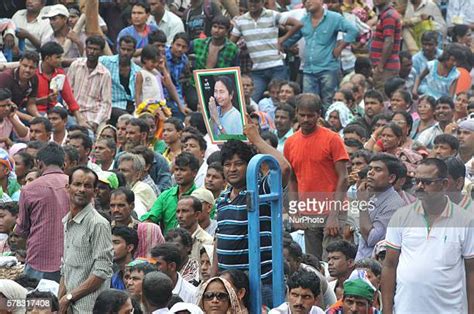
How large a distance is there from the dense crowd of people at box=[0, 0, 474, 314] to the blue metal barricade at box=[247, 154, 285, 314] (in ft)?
0.14

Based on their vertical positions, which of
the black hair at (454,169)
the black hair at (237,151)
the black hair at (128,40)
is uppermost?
the black hair at (237,151)

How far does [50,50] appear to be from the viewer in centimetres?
1694

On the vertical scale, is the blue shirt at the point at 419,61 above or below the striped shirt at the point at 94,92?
below

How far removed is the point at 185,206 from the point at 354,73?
729 centimetres

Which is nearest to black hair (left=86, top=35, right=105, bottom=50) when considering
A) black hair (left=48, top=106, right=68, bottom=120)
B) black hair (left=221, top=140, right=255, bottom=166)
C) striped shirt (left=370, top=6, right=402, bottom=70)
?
black hair (left=48, top=106, right=68, bottom=120)

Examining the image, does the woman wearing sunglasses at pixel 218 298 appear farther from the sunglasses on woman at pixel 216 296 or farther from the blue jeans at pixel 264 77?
the blue jeans at pixel 264 77

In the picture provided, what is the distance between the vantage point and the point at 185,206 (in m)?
12.6

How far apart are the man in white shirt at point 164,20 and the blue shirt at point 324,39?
1.66 meters

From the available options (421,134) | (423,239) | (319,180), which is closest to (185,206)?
(319,180)

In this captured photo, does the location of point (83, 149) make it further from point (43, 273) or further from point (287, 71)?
point (287, 71)

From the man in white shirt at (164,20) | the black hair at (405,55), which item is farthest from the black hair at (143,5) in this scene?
the black hair at (405,55)

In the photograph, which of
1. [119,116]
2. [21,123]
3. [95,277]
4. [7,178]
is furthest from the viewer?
[119,116]

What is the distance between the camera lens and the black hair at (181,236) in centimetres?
1202

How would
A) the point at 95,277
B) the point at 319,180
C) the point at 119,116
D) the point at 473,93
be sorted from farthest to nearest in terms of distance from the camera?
the point at 473,93, the point at 119,116, the point at 319,180, the point at 95,277
